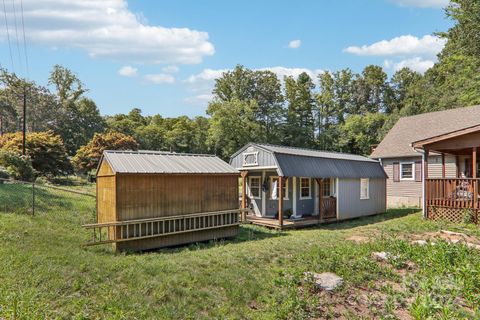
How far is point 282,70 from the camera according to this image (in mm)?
46062

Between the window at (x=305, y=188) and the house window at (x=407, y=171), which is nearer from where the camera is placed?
the window at (x=305, y=188)

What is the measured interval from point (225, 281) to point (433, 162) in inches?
640

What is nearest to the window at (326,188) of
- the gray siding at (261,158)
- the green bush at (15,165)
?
the gray siding at (261,158)

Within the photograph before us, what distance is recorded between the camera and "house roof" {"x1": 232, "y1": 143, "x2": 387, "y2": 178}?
42.9ft

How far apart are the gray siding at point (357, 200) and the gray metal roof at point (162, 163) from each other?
6620 mm

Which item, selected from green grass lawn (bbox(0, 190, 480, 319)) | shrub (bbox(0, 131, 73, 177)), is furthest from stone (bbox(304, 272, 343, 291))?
shrub (bbox(0, 131, 73, 177))

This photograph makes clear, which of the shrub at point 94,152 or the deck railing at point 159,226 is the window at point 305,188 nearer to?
the deck railing at point 159,226

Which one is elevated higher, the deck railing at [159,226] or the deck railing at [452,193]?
the deck railing at [452,193]

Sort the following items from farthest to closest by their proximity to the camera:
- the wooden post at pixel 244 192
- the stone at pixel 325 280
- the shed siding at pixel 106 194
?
the wooden post at pixel 244 192
the shed siding at pixel 106 194
the stone at pixel 325 280

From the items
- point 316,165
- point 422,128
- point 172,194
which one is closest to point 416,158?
point 422,128

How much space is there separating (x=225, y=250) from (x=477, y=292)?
5415 millimetres

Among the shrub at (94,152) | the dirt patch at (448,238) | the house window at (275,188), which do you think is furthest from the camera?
the shrub at (94,152)

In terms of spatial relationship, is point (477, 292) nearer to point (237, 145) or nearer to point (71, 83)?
point (237, 145)

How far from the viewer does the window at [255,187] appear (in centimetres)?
1544
